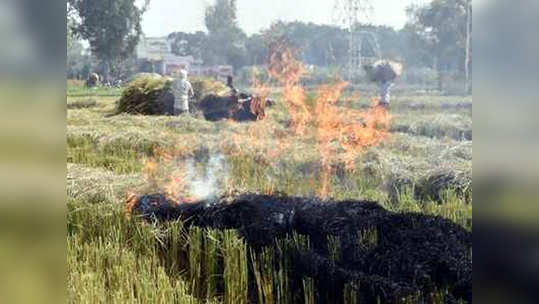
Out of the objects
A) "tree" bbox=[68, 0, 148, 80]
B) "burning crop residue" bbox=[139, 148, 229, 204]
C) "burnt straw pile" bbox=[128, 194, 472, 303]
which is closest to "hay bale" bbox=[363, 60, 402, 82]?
"burnt straw pile" bbox=[128, 194, 472, 303]

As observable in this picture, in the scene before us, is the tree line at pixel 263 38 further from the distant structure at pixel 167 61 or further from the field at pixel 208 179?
the field at pixel 208 179

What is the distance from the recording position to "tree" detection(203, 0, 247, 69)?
2963mm

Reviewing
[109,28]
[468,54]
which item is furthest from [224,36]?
[468,54]

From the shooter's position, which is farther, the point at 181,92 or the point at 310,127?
the point at 181,92

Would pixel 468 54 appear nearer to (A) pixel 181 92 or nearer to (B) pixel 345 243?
(B) pixel 345 243

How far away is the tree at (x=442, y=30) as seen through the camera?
2773 mm

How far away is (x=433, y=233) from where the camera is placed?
9.36 ft

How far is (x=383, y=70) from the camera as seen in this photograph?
113 inches

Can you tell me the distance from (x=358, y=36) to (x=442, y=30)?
0.36m

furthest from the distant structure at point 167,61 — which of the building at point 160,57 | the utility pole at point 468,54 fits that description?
the utility pole at point 468,54
